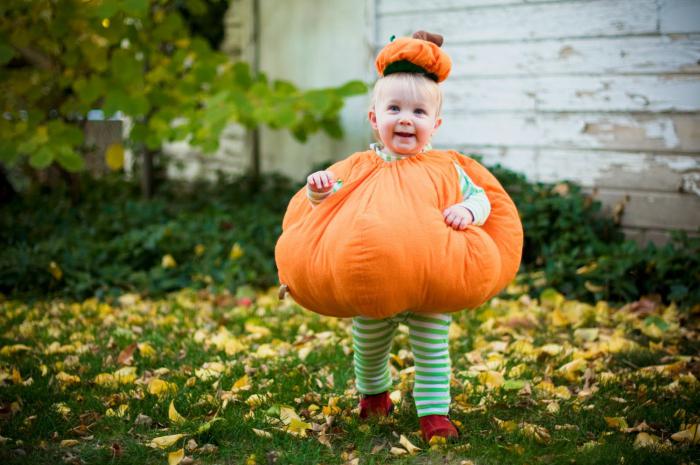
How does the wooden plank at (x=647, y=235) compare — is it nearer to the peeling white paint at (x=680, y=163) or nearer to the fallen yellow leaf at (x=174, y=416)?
the peeling white paint at (x=680, y=163)

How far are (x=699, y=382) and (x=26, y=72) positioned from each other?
5.82 m

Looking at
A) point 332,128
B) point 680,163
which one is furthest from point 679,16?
point 332,128

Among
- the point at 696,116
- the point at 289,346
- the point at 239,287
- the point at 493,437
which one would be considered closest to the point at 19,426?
the point at 289,346

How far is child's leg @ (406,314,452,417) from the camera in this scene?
252 cm

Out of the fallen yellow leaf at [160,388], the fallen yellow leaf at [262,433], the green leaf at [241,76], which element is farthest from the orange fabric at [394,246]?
the green leaf at [241,76]

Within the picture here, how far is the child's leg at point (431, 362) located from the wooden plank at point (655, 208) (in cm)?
277

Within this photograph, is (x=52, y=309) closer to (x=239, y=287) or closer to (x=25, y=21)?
(x=239, y=287)

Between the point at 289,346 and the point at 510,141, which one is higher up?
the point at 510,141

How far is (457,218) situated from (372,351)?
0.65m

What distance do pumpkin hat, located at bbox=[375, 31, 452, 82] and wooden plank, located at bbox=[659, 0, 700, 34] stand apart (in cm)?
278

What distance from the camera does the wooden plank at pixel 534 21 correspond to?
15.5 feet

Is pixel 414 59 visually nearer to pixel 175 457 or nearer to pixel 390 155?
pixel 390 155

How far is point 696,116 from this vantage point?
4551mm

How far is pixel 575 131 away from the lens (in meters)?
Result: 5.02
